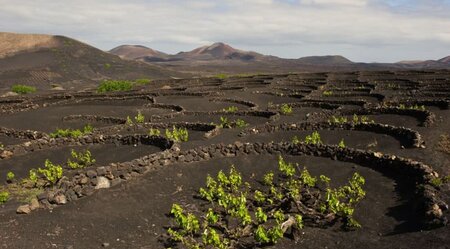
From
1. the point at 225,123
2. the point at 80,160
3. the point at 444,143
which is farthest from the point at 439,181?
the point at 225,123

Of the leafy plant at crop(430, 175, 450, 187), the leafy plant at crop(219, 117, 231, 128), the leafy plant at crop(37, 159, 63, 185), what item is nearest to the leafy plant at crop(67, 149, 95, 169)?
the leafy plant at crop(37, 159, 63, 185)

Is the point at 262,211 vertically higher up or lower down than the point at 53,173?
higher up

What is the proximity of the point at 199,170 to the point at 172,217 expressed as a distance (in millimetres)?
4991

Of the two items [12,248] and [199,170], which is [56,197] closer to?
[12,248]

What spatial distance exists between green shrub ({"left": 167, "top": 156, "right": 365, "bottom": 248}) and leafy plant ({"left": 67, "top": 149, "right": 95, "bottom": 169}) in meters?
7.67

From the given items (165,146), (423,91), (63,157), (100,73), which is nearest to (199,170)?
(165,146)

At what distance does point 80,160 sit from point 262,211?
41.2ft

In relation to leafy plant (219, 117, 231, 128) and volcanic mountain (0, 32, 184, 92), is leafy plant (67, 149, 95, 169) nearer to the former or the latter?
leafy plant (219, 117, 231, 128)

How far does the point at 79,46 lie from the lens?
15062 cm

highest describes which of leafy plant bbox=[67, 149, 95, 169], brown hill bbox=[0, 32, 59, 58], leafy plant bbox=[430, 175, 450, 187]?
brown hill bbox=[0, 32, 59, 58]

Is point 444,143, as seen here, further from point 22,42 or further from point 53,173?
point 22,42

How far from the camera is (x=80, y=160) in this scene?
23.9m

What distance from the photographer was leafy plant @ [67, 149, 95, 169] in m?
23.0

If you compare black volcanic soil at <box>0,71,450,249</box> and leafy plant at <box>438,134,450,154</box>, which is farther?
leafy plant at <box>438,134,450,154</box>
